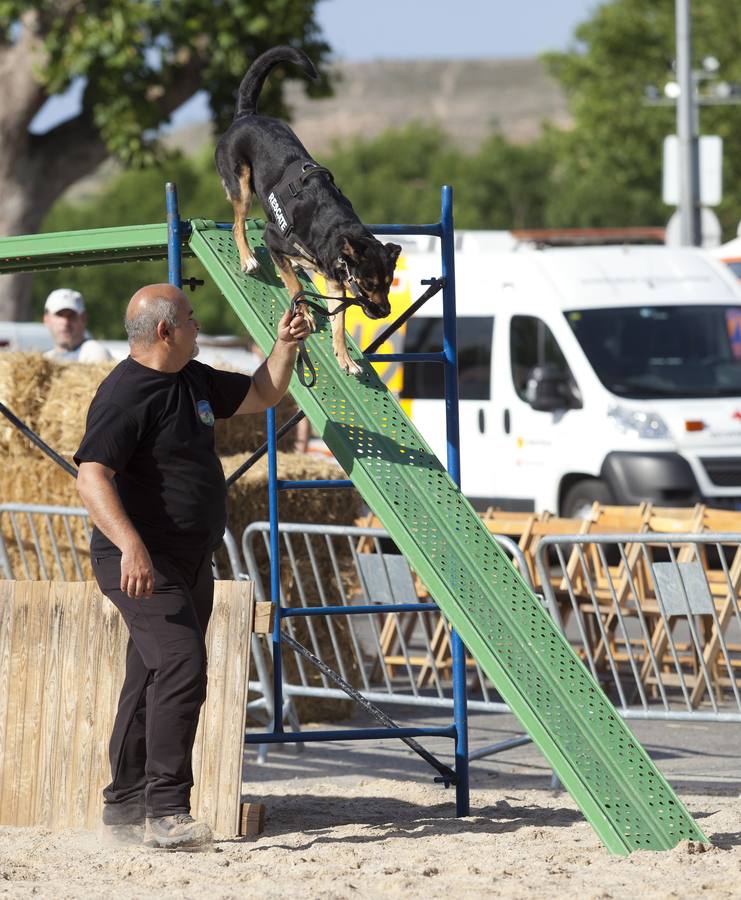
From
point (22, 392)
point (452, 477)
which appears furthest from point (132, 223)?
point (452, 477)

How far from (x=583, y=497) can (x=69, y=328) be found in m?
5.26

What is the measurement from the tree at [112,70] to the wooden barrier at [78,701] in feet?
40.7

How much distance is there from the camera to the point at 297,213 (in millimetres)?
6031

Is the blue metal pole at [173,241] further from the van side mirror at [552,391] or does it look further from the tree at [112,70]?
the tree at [112,70]

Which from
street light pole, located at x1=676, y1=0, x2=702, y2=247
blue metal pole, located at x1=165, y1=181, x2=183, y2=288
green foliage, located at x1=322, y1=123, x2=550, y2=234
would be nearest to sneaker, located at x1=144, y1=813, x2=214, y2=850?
blue metal pole, located at x1=165, y1=181, x2=183, y2=288

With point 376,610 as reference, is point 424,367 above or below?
above

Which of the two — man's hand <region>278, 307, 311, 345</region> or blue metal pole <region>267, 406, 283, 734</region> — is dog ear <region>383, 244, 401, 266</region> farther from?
blue metal pole <region>267, 406, 283, 734</region>

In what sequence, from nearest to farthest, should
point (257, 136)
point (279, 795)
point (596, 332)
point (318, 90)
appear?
point (257, 136)
point (279, 795)
point (596, 332)
point (318, 90)

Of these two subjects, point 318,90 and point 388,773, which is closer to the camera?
point 388,773

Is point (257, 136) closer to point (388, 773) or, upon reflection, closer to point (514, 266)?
point (388, 773)

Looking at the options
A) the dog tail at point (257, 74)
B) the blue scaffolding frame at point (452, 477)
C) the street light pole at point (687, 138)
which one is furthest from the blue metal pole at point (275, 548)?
the street light pole at point (687, 138)

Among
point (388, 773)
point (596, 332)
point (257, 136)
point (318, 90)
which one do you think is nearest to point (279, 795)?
point (388, 773)

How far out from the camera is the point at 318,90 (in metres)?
19.5

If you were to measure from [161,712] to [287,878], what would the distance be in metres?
0.70
